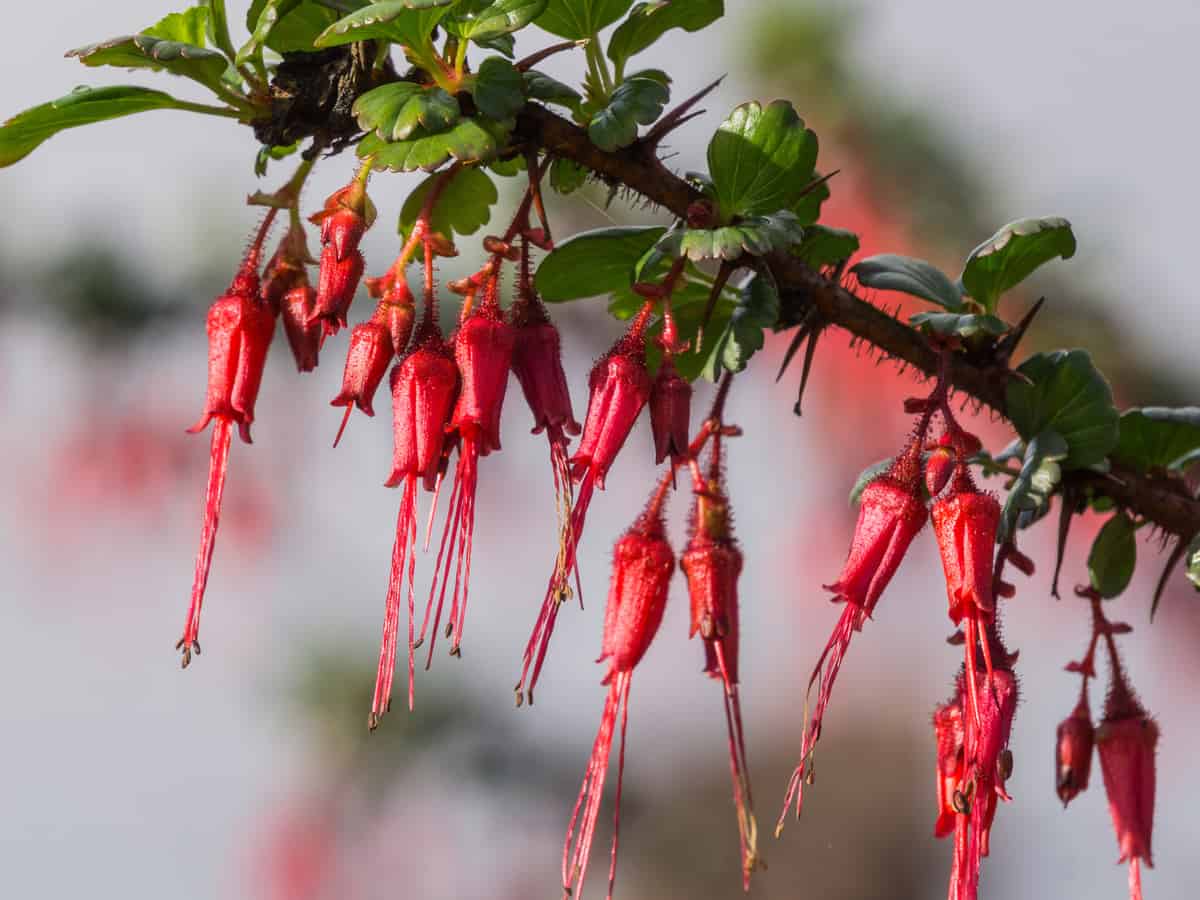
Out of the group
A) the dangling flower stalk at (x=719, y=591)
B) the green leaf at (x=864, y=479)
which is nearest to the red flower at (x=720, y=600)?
the dangling flower stalk at (x=719, y=591)

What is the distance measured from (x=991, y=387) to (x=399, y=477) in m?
0.29

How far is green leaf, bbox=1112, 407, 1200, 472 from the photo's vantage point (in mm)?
697

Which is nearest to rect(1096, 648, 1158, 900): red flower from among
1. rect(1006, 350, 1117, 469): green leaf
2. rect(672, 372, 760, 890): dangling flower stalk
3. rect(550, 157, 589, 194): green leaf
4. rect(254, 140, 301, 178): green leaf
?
rect(1006, 350, 1117, 469): green leaf

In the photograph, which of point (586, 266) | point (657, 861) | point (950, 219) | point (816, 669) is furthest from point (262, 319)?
point (657, 861)

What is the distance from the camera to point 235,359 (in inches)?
21.7

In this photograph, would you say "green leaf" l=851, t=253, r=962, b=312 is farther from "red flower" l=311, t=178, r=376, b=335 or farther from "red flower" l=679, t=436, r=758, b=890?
"red flower" l=311, t=178, r=376, b=335

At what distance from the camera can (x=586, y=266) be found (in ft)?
2.05

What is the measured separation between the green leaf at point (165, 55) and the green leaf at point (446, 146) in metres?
0.08

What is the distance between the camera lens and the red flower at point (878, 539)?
542 millimetres

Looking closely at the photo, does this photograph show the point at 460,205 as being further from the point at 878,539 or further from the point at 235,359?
the point at 878,539

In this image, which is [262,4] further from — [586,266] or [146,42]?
[586,266]

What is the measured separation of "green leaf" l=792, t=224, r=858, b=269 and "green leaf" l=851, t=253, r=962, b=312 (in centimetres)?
1

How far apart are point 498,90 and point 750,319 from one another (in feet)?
0.49

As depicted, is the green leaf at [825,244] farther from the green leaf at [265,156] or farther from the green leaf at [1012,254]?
the green leaf at [265,156]
